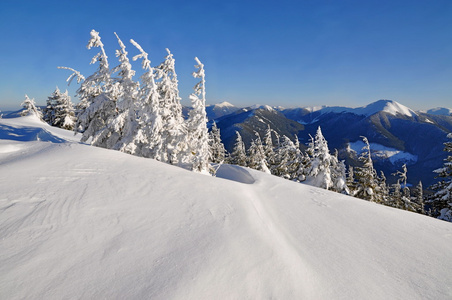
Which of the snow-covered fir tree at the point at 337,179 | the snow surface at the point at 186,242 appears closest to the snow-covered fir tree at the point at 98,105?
the snow surface at the point at 186,242

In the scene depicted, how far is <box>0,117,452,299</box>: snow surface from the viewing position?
2.82 m

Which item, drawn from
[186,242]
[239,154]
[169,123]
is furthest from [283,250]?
[239,154]

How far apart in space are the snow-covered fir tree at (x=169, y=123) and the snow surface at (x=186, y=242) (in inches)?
250

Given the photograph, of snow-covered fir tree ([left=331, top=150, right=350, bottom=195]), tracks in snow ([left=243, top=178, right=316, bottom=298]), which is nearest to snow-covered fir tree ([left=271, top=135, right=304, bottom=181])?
snow-covered fir tree ([left=331, top=150, right=350, bottom=195])

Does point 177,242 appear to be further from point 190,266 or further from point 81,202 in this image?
point 81,202

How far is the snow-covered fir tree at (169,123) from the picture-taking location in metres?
12.8

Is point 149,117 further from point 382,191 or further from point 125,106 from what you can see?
point 382,191

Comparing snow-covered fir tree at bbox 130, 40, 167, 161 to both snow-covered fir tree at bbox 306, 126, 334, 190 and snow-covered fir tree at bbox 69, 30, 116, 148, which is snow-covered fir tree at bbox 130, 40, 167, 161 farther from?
snow-covered fir tree at bbox 306, 126, 334, 190

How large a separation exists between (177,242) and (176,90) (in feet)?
42.0

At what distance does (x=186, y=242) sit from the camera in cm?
374

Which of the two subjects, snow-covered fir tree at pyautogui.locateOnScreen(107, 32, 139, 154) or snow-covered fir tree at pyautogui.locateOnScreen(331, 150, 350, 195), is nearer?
snow-covered fir tree at pyautogui.locateOnScreen(107, 32, 139, 154)

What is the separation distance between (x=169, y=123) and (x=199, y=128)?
2.13 meters

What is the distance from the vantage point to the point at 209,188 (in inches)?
248

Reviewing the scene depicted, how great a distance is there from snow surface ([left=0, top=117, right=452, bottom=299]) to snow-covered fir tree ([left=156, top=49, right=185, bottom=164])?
20.8 ft
